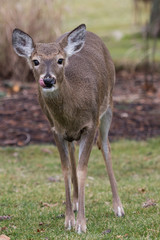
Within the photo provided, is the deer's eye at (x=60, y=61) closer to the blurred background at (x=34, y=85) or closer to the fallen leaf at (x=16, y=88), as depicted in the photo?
the blurred background at (x=34, y=85)

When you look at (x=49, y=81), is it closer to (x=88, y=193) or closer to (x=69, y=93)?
(x=69, y=93)

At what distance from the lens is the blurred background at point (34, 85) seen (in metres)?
11.6

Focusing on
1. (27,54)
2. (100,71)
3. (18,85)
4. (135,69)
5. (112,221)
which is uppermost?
(27,54)

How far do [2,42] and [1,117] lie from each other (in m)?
4.37

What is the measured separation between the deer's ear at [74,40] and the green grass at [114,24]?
939 centimetres

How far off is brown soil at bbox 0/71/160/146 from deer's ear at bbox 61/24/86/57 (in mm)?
5438

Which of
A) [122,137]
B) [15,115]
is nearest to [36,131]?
[15,115]

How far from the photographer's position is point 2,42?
52.6 ft

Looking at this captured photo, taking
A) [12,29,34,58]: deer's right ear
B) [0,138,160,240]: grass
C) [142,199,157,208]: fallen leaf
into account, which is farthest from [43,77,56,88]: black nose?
[142,199,157,208]: fallen leaf

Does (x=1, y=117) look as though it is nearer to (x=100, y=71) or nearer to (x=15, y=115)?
(x=15, y=115)

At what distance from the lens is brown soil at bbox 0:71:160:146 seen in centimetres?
1133

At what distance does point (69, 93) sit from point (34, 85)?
33.6 ft

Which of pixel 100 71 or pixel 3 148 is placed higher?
pixel 100 71

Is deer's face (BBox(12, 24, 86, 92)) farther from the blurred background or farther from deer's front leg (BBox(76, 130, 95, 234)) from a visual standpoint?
the blurred background
